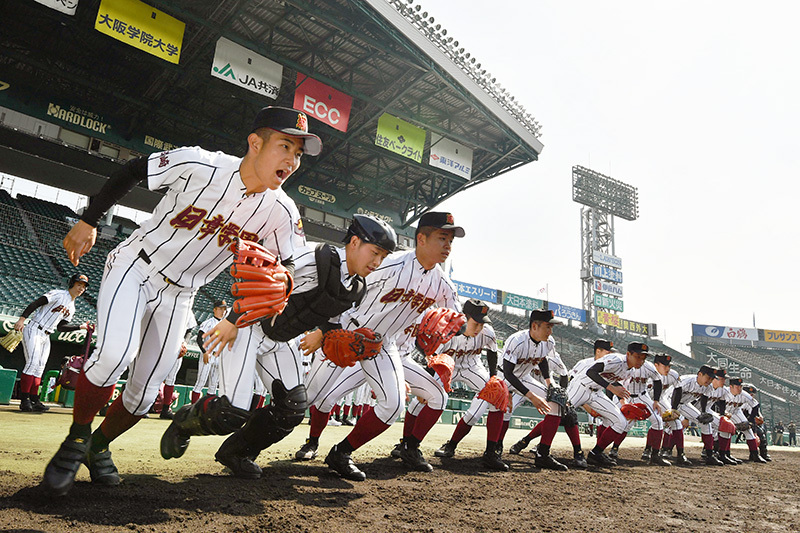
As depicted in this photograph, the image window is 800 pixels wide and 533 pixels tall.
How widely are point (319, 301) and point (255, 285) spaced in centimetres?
77

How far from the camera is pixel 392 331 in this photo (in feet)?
14.3

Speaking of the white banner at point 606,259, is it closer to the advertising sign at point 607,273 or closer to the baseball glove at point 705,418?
the advertising sign at point 607,273

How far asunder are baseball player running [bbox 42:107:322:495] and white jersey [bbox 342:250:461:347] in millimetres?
1265

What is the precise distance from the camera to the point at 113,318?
2584mm

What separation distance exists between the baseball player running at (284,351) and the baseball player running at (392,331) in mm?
654

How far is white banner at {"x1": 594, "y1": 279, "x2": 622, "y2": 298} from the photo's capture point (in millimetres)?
37625

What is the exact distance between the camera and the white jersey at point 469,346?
639 centimetres

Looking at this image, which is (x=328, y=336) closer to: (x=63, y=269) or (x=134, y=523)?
(x=134, y=523)

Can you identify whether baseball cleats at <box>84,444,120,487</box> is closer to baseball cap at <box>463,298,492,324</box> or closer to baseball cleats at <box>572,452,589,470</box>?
baseball cap at <box>463,298,492,324</box>

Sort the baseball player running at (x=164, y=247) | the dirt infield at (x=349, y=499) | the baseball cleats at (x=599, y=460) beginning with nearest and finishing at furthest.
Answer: the dirt infield at (x=349, y=499)
the baseball player running at (x=164, y=247)
the baseball cleats at (x=599, y=460)

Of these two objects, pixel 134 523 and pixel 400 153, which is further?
pixel 400 153

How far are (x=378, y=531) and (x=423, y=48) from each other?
15629 mm

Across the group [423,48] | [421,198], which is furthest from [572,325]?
[423,48]

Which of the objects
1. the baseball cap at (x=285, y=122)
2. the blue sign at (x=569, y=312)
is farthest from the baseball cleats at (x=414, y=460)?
the blue sign at (x=569, y=312)
